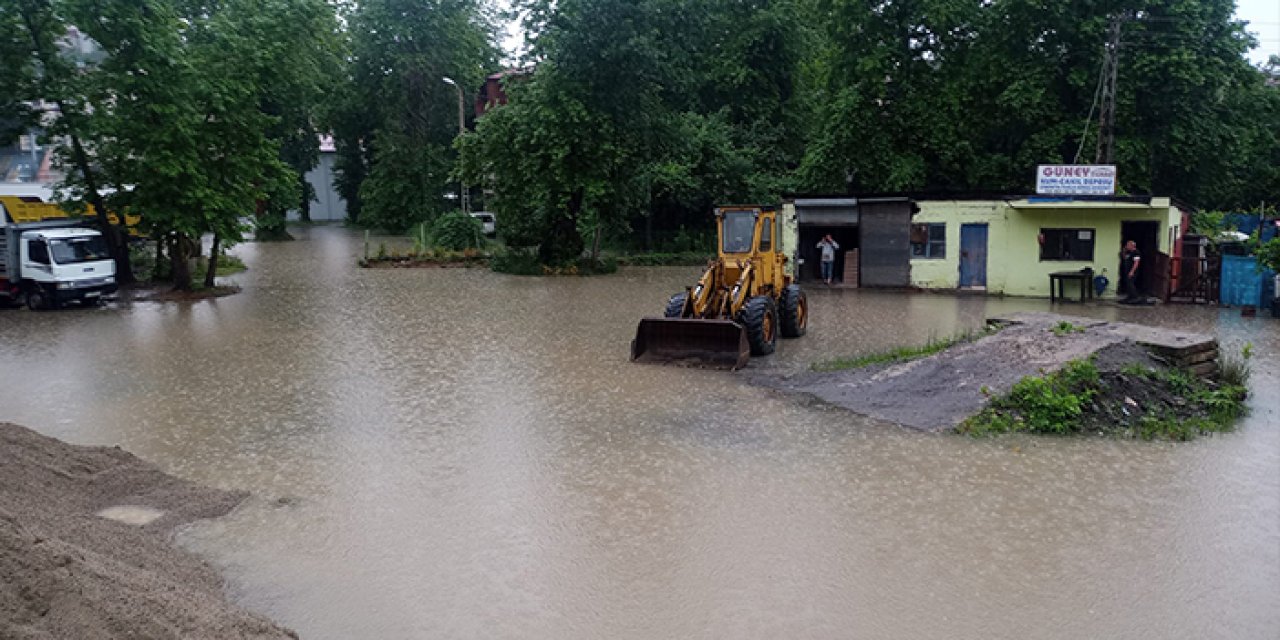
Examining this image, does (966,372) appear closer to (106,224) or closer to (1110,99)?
(1110,99)

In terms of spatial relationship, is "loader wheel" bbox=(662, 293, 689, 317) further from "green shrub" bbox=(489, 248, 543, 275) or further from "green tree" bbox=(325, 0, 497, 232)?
"green tree" bbox=(325, 0, 497, 232)

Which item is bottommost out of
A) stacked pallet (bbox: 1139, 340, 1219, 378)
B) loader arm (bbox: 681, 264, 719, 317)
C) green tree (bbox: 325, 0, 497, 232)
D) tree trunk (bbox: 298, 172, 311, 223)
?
stacked pallet (bbox: 1139, 340, 1219, 378)

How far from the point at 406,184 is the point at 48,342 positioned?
33922mm

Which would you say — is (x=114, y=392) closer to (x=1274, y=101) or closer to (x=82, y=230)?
(x=82, y=230)

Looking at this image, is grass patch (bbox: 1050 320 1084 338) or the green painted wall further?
the green painted wall

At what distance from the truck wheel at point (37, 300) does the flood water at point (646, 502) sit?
6921mm

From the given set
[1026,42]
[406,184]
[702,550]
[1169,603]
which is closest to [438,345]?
[702,550]

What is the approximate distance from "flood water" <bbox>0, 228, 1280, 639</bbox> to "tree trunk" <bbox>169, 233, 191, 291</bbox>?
9163 mm

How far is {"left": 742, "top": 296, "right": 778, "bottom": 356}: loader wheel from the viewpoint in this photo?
15.7 meters

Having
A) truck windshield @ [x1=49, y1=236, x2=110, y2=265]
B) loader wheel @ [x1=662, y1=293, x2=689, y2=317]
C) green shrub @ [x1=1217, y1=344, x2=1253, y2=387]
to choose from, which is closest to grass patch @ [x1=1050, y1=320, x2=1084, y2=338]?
green shrub @ [x1=1217, y1=344, x2=1253, y2=387]

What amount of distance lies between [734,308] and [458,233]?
24.5 metres

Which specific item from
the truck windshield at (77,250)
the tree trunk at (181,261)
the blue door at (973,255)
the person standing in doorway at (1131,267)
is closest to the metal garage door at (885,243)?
the blue door at (973,255)

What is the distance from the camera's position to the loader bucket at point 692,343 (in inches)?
597

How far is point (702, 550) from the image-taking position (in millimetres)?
7777
